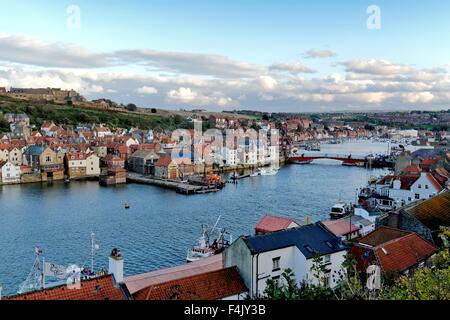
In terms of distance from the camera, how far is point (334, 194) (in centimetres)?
2469

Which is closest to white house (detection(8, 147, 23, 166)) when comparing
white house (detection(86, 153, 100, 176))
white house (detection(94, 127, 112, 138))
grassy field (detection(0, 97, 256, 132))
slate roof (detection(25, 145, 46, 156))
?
slate roof (detection(25, 145, 46, 156))

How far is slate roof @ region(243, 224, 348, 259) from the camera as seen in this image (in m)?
7.59

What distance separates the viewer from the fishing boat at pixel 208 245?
12.9 meters

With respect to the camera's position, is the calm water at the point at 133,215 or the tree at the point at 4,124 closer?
the calm water at the point at 133,215

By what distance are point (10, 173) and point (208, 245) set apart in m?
18.0

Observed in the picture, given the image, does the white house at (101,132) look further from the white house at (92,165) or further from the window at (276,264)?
the window at (276,264)

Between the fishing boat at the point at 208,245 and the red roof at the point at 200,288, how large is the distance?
5213 millimetres

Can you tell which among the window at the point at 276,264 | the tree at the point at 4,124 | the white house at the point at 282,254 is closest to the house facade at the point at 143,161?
the tree at the point at 4,124

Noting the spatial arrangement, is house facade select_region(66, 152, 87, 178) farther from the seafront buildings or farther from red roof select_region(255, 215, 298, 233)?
red roof select_region(255, 215, 298, 233)

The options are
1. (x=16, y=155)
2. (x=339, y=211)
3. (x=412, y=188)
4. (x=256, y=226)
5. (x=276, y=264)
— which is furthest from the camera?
(x=16, y=155)

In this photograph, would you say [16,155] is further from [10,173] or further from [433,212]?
[433,212]

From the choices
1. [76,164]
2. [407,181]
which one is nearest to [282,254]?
[407,181]

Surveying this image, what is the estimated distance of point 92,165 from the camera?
31.2 meters

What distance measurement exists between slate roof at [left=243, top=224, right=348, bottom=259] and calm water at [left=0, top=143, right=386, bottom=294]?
512 cm
